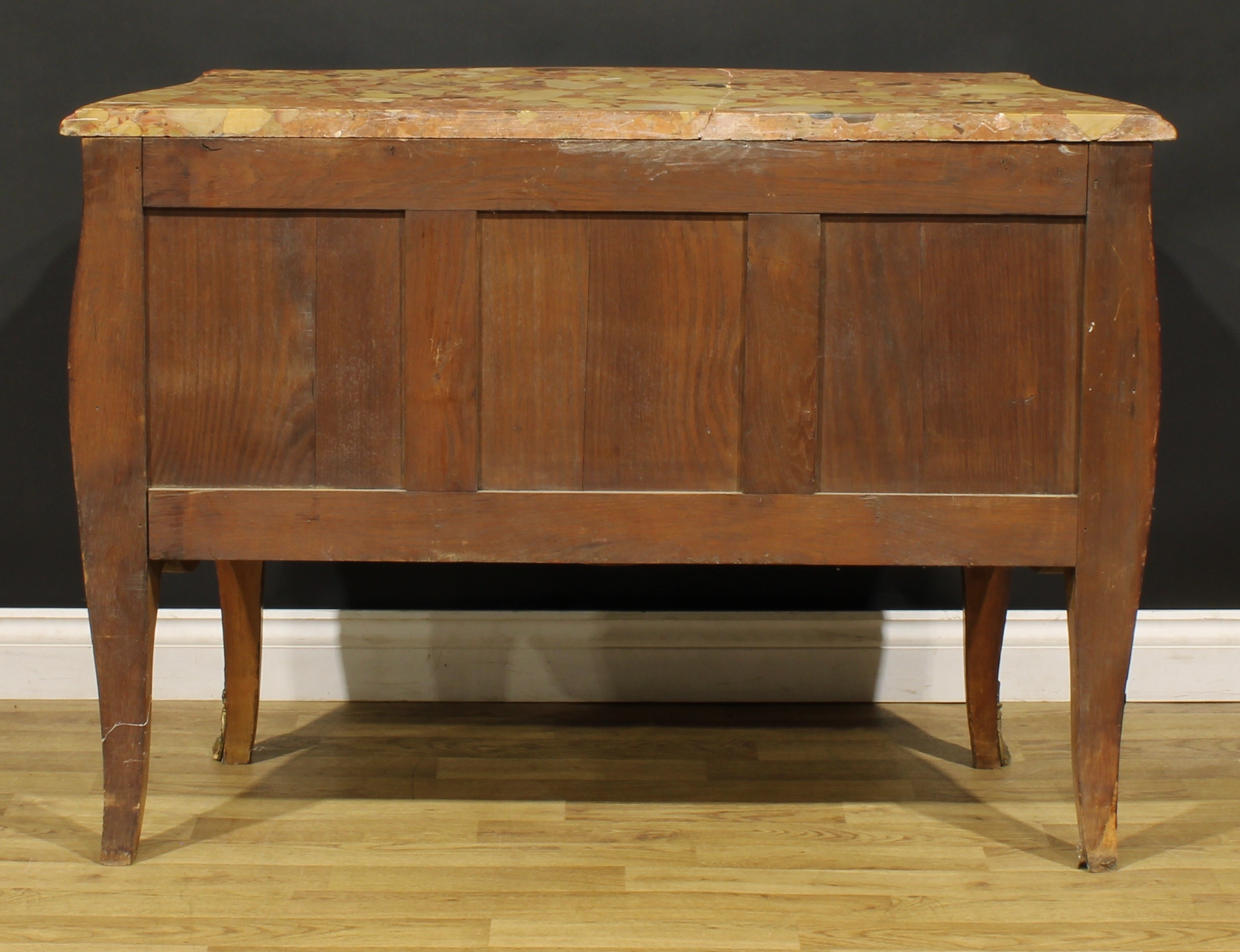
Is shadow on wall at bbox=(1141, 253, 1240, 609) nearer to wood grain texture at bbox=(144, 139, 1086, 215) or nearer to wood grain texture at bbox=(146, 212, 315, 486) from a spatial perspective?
wood grain texture at bbox=(144, 139, 1086, 215)

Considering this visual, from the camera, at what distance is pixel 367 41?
182cm

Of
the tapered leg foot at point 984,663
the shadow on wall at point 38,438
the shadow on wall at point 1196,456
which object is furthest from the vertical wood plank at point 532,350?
the shadow on wall at point 1196,456

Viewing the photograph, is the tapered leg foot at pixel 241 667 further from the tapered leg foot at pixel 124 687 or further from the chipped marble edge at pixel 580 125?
the chipped marble edge at pixel 580 125

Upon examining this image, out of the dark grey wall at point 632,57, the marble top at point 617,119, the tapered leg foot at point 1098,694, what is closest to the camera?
the marble top at point 617,119

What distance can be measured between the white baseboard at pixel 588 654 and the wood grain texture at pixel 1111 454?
0.53 m

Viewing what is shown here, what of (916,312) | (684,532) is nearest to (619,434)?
(684,532)

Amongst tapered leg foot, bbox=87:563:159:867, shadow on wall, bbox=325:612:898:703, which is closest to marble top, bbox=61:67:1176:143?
tapered leg foot, bbox=87:563:159:867

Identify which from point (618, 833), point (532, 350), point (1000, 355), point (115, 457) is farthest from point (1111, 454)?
point (115, 457)

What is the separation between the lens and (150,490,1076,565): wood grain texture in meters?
1.31

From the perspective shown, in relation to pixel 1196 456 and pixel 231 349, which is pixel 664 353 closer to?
pixel 231 349

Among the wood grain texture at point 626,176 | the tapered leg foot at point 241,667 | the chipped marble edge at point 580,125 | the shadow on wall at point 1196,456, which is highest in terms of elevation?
the chipped marble edge at point 580,125

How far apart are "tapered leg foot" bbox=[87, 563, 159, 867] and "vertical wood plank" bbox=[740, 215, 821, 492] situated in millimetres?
625

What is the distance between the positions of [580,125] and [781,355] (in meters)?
0.29

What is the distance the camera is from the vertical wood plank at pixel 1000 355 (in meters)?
1.27
